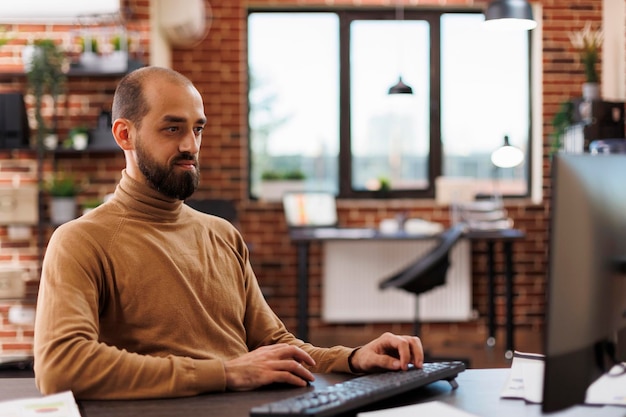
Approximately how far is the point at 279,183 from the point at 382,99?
1025 mm

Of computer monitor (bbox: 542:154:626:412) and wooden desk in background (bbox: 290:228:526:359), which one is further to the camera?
wooden desk in background (bbox: 290:228:526:359)

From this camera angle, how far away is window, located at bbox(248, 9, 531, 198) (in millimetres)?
6398

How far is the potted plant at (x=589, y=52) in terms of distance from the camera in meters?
5.82

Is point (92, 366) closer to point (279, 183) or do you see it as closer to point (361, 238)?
point (361, 238)

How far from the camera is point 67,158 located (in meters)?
5.40

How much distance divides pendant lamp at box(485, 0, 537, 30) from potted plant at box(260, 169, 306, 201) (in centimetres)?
211

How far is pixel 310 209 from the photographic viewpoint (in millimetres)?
5898

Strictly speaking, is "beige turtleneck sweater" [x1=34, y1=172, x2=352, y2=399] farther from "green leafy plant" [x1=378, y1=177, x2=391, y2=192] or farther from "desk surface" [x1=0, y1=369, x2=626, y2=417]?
"green leafy plant" [x1=378, y1=177, x2=391, y2=192]

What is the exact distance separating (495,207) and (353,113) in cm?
134

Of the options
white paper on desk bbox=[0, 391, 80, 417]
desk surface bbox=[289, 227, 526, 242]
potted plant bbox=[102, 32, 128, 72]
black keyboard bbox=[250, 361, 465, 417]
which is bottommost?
desk surface bbox=[289, 227, 526, 242]

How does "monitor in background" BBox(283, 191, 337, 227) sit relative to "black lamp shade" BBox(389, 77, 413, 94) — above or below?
below

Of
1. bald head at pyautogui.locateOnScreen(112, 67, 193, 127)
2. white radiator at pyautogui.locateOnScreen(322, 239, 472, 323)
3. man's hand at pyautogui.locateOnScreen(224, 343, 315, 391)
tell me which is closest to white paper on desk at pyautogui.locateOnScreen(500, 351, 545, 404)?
man's hand at pyautogui.locateOnScreen(224, 343, 315, 391)

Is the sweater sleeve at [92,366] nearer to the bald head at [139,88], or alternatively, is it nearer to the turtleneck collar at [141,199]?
the turtleneck collar at [141,199]

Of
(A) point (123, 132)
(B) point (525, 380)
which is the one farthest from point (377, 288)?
(B) point (525, 380)
